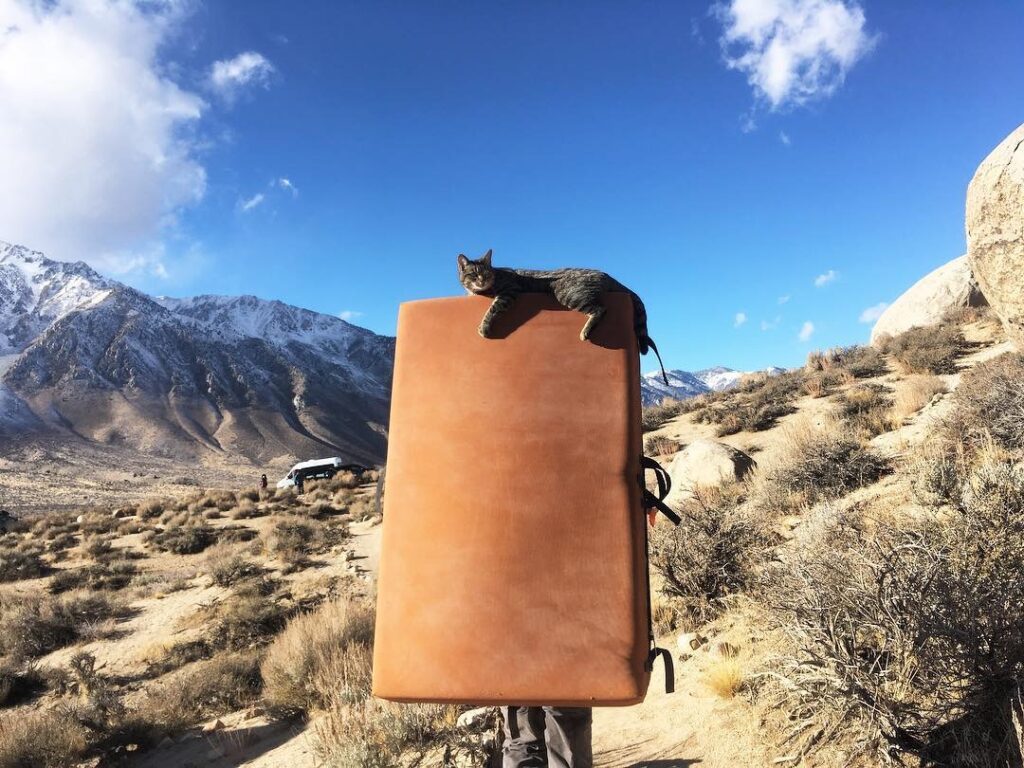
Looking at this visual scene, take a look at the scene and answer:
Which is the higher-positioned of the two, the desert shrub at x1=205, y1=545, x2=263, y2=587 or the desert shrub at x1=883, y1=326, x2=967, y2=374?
the desert shrub at x1=883, y1=326, x2=967, y2=374

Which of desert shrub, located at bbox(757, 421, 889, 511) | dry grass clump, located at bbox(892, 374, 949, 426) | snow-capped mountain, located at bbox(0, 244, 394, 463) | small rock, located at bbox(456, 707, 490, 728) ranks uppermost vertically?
snow-capped mountain, located at bbox(0, 244, 394, 463)

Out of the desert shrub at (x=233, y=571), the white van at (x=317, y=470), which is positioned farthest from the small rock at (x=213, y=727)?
the white van at (x=317, y=470)

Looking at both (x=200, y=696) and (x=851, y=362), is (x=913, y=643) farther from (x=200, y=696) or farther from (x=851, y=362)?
(x=851, y=362)

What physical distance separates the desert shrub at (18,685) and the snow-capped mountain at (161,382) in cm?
6507

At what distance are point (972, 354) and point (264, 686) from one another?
15.1 meters

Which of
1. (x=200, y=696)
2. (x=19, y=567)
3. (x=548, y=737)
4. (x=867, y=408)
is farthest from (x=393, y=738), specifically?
(x=19, y=567)

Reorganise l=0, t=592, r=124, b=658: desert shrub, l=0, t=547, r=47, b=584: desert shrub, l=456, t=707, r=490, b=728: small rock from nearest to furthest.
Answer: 1. l=456, t=707, r=490, b=728: small rock
2. l=0, t=592, r=124, b=658: desert shrub
3. l=0, t=547, r=47, b=584: desert shrub

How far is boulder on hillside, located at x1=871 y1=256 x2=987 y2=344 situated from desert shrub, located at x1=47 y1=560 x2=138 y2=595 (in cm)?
2329

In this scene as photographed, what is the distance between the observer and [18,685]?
742 cm

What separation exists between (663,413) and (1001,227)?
1194cm

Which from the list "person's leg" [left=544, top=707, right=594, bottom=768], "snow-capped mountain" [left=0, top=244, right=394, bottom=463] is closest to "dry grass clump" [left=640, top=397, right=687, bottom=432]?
"person's leg" [left=544, top=707, right=594, bottom=768]

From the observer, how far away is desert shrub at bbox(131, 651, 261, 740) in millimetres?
5828

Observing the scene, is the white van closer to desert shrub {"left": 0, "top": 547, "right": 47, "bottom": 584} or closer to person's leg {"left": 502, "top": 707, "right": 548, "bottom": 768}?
desert shrub {"left": 0, "top": 547, "right": 47, "bottom": 584}

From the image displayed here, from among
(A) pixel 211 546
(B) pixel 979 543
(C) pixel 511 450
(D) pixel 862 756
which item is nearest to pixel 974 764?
(D) pixel 862 756
